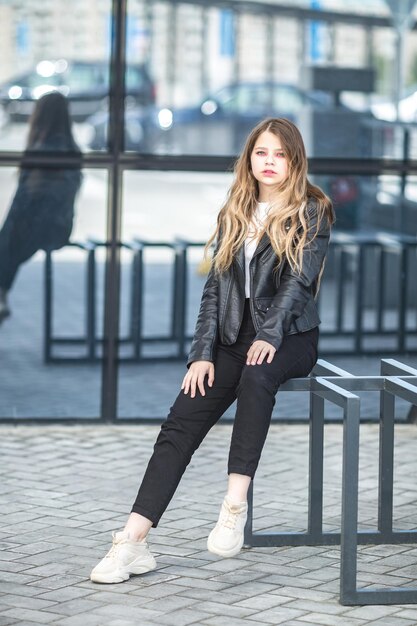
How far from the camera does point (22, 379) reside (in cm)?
769

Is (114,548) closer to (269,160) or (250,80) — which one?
(269,160)

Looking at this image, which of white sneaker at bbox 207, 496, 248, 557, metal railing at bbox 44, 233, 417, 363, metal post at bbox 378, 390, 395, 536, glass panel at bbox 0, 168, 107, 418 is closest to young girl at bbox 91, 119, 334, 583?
white sneaker at bbox 207, 496, 248, 557

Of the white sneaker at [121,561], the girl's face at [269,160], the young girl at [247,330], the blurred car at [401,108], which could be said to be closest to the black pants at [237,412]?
the young girl at [247,330]

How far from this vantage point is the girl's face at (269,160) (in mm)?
5148

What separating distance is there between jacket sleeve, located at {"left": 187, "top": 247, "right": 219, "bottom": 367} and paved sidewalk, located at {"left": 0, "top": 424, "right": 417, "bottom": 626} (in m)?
0.76

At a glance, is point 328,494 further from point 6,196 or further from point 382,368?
point 6,196

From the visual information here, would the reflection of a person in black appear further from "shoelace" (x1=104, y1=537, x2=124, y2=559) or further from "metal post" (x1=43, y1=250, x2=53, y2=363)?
"shoelace" (x1=104, y1=537, x2=124, y2=559)

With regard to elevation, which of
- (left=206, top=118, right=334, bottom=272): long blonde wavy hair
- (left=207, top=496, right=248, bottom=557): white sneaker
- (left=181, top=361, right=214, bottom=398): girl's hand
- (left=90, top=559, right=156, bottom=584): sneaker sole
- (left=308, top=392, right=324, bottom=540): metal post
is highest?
(left=206, top=118, right=334, bottom=272): long blonde wavy hair

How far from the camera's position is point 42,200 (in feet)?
24.8

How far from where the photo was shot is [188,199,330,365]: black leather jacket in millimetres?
5004

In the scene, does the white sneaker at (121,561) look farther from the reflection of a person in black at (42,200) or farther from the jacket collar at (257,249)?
→ the reflection of a person in black at (42,200)

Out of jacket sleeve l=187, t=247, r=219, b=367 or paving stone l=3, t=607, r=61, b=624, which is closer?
paving stone l=3, t=607, r=61, b=624

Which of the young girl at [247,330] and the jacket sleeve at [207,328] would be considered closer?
the young girl at [247,330]

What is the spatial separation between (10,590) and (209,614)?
711mm
